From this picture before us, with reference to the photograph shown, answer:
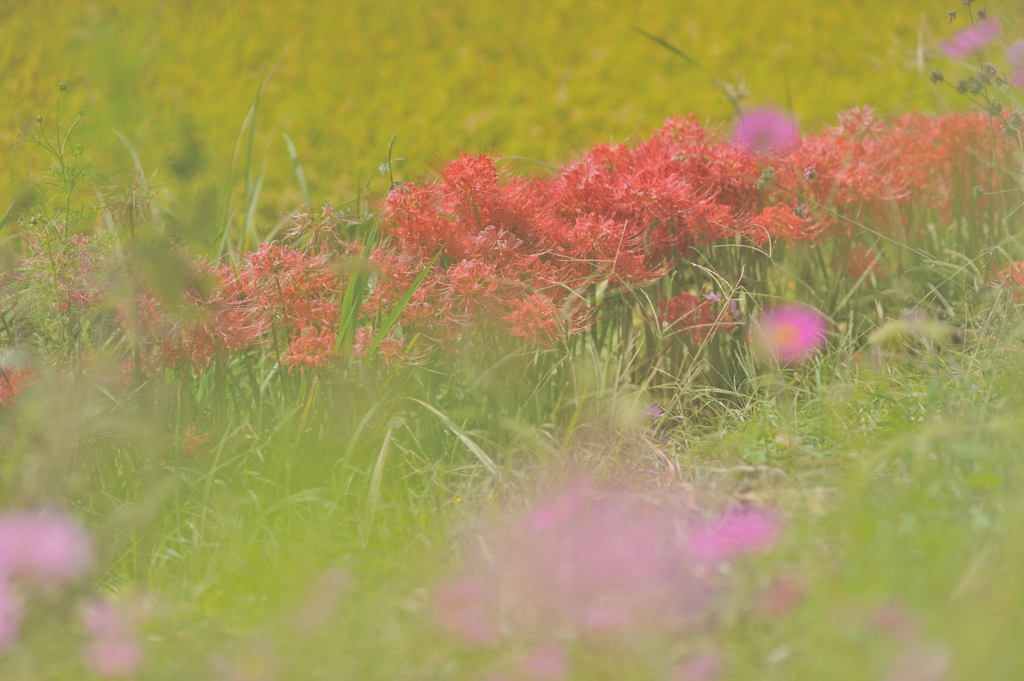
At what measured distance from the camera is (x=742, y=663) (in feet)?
4.42

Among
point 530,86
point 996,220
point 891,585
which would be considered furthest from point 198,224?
point 530,86

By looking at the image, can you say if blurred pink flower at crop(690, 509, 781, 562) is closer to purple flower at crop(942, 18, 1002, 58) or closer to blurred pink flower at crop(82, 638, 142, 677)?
blurred pink flower at crop(82, 638, 142, 677)

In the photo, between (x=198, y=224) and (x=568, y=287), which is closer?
(x=198, y=224)

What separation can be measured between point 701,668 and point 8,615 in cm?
99

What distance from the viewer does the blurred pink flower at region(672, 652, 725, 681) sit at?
1.32 metres

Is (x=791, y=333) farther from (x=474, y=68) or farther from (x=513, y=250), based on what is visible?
(x=474, y=68)

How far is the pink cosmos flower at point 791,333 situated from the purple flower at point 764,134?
44cm

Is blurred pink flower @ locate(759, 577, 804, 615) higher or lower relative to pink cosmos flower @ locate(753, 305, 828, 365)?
higher

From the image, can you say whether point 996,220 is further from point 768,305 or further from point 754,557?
point 754,557

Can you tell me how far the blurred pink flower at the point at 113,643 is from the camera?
1.38m

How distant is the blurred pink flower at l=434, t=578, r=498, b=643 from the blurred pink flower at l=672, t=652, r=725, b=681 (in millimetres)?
277

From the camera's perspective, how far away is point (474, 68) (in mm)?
5945

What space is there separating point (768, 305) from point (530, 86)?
11.4 feet

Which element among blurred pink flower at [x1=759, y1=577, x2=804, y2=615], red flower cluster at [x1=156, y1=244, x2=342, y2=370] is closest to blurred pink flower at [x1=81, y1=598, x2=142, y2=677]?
red flower cluster at [x1=156, y1=244, x2=342, y2=370]
